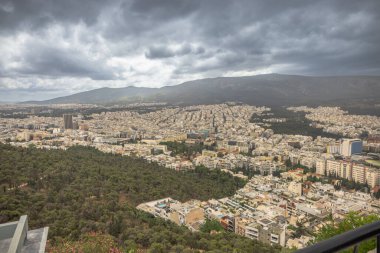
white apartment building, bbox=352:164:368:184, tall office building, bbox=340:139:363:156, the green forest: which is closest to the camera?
the green forest

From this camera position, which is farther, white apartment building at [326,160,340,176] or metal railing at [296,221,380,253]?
white apartment building at [326,160,340,176]

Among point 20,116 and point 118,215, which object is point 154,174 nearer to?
point 118,215

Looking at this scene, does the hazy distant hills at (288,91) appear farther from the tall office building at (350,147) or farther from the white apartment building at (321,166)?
the white apartment building at (321,166)

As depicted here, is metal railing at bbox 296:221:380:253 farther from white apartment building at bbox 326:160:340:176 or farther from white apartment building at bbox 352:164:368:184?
white apartment building at bbox 326:160:340:176

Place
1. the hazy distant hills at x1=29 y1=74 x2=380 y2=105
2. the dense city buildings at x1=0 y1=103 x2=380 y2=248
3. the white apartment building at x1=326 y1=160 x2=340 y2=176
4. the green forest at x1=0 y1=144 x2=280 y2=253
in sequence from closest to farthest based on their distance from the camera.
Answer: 1. the green forest at x1=0 y1=144 x2=280 y2=253
2. the dense city buildings at x1=0 y1=103 x2=380 y2=248
3. the white apartment building at x1=326 y1=160 x2=340 y2=176
4. the hazy distant hills at x1=29 y1=74 x2=380 y2=105

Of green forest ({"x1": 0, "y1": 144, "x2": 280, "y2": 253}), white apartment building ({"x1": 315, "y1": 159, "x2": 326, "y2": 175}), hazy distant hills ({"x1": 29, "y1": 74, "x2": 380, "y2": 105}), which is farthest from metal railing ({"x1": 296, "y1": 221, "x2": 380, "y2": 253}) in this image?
hazy distant hills ({"x1": 29, "y1": 74, "x2": 380, "y2": 105})
